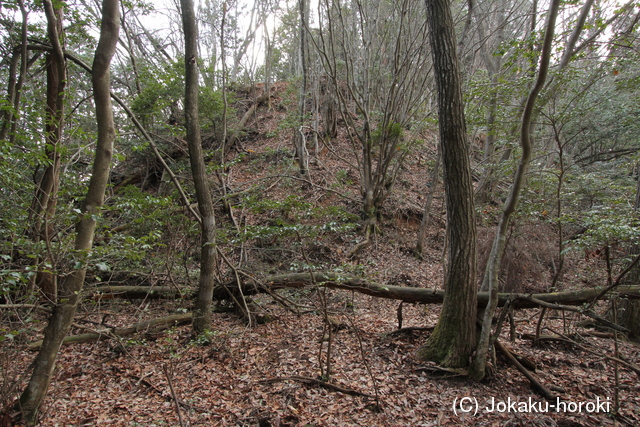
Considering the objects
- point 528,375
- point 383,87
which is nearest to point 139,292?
point 528,375

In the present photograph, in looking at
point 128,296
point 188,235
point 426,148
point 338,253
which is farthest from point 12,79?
point 426,148

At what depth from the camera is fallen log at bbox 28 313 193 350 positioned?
479cm

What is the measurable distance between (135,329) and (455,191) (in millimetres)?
5341

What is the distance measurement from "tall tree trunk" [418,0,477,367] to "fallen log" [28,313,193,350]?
14.4ft

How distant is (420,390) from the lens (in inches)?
163

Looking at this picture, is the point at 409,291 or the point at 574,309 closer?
the point at 574,309

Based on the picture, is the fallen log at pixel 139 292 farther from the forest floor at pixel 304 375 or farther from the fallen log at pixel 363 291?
the forest floor at pixel 304 375

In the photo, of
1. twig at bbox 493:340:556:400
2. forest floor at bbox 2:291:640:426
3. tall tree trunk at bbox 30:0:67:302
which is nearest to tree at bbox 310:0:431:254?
forest floor at bbox 2:291:640:426

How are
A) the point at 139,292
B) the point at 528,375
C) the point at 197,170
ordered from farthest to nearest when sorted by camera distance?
1. the point at 139,292
2. the point at 197,170
3. the point at 528,375

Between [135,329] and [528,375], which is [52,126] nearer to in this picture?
[135,329]

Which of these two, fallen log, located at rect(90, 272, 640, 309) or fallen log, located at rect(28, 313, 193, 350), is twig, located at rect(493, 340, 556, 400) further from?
fallen log, located at rect(28, 313, 193, 350)

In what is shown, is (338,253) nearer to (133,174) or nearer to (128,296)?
(128,296)

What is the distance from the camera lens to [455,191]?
427 cm

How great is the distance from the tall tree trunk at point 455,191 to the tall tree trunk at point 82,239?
3837 mm
